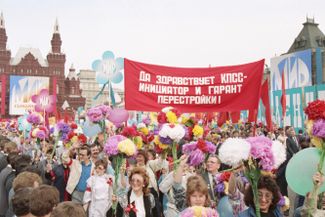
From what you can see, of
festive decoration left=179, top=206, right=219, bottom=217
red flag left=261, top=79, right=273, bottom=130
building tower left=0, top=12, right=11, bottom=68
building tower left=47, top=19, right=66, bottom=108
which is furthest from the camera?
building tower left=47, top=19, right=66, bottom=108

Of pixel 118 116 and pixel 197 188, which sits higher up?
pixel 118 116

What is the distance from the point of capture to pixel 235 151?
3.12 meters

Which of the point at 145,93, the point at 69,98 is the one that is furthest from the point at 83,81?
the point at 145,93

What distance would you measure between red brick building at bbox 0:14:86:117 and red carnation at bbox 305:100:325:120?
79.0 metres

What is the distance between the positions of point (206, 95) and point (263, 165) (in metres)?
4.30

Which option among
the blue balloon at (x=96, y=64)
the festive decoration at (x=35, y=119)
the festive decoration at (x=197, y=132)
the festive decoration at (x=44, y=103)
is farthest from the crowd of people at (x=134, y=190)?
the festive decoration at (x=44, y=103)

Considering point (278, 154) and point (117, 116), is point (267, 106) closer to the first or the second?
point (117, 116)

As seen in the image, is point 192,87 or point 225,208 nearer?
point 225,208

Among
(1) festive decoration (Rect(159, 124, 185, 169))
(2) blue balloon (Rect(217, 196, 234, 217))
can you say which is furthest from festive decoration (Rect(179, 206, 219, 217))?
(1) festive decoration (Rect(159, 124, 185, 169))

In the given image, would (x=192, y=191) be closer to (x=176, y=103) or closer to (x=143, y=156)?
(x=143, y=156)

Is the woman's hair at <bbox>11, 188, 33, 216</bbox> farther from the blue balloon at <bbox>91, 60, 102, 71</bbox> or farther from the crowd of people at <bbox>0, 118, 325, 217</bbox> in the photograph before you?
the blue balloon at <bbox>91, 60, 102, 71</bbox>

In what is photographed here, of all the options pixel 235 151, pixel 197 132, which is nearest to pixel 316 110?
pixel 235 151

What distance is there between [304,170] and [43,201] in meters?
1.91

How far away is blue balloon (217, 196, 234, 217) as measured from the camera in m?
3.92
